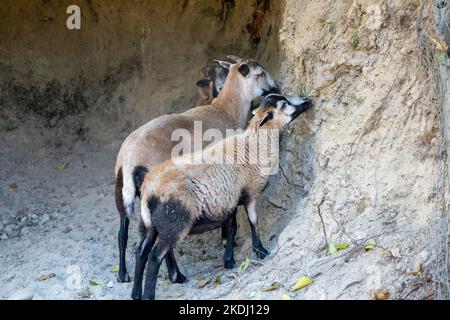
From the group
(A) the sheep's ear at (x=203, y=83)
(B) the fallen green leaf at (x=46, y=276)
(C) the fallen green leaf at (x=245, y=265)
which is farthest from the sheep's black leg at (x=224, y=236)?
(A) the sheep's ear at (x=203, y=83)

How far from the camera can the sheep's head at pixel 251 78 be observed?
28.9 feet

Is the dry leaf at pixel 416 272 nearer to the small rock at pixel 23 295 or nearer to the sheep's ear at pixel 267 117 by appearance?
the sheep's ear at pixel 267 117

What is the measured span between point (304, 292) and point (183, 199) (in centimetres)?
135

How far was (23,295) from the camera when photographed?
7.04 metres

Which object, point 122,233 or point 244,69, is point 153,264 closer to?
point 122,233

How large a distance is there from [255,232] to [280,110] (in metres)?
1.26

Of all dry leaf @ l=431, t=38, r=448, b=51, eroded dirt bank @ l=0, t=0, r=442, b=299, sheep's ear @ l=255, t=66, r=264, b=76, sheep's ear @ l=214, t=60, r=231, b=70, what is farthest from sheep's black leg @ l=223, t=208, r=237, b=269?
dry leaf @ l=431, t=38, r=448, b=51

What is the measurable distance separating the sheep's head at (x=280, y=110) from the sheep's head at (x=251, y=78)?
0.80 m

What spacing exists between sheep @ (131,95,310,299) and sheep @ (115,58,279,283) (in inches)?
12.3

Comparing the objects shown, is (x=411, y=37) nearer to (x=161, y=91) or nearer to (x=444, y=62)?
(x=444, y=62)

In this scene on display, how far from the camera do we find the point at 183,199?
693 cm

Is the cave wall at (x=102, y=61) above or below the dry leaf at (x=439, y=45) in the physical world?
below

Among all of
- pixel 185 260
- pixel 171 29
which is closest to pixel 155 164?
pixel 185 260

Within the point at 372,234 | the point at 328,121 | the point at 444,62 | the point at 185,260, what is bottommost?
the point at 185,260
